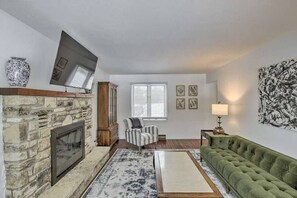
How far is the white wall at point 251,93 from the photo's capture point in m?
2.89

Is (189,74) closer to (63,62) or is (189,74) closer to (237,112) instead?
(237,112)

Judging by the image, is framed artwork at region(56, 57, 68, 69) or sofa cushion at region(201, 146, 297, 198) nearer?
sofa cushion at region(201, 146, 297, 198)

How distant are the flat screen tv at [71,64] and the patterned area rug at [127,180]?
1.60m

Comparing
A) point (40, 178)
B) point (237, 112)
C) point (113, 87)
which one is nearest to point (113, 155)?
point (113, 87)

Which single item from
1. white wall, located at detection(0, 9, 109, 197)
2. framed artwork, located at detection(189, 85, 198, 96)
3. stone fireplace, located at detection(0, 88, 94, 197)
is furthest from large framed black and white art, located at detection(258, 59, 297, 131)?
framed artwork, located at detection(189, 85, 198, 96)

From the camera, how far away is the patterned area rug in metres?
2.99

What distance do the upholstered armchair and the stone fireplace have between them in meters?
2.80

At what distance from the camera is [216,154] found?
3.47 metres

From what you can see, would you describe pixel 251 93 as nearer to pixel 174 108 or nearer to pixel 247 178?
pixel 247 178

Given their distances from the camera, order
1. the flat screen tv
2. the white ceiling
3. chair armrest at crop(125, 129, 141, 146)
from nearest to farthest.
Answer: the white ceiling, the flat screen tv, chair armrest at crop(125, 129, 141, 146)

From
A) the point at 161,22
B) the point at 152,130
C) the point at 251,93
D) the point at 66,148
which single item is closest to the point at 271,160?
the point at 251,93

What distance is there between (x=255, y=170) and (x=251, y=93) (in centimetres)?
170

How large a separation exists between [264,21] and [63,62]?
96.4 inches

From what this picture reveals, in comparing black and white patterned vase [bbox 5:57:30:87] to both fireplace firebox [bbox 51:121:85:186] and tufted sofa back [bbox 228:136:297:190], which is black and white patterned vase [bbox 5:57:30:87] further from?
tufted sofa back [bbox 228:136:297:190]
